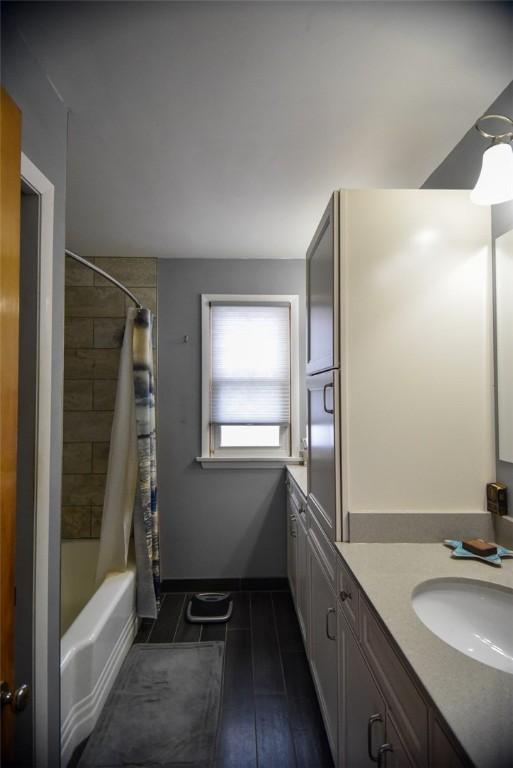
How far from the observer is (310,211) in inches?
84.0

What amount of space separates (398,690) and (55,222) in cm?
156

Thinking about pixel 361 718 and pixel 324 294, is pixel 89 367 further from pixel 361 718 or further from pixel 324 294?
pixel 361 718

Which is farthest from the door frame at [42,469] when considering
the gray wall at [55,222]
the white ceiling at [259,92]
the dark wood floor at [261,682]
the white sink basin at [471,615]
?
the white sink basin at [471,615]

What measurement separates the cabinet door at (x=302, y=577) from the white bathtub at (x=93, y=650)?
968mm

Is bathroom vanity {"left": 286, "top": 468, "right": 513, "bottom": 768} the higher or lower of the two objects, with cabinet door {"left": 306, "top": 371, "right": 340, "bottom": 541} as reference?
lower

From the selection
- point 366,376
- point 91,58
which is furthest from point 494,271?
point 91,58

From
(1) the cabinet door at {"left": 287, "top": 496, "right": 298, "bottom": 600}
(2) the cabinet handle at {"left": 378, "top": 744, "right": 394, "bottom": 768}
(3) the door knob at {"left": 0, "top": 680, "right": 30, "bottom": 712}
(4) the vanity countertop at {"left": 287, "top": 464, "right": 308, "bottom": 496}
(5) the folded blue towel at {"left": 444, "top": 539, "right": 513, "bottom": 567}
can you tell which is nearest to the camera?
(3) the door knob at {"left": 0, "top": 680, "right": 30, "bottom": 712}

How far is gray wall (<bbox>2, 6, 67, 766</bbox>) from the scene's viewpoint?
1062 millimetres

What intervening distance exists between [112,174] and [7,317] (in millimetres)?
1333

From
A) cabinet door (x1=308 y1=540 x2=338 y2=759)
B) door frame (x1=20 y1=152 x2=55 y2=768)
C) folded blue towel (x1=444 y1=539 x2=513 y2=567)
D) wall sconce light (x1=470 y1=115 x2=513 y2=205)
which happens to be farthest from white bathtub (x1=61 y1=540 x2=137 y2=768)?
wall sconce light (x1=470 y1=115 x2=513 y2=205)

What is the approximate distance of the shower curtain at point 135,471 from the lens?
219 centimetres

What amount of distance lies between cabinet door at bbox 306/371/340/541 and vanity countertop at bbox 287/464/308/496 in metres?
0.25

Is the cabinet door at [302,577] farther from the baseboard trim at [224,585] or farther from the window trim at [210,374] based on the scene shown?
the window trim at [210,374]

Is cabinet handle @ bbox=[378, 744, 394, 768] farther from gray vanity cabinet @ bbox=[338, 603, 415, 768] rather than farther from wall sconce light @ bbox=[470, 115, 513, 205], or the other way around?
wall sconce light @ bbox=[470, 115, 513, 205]
